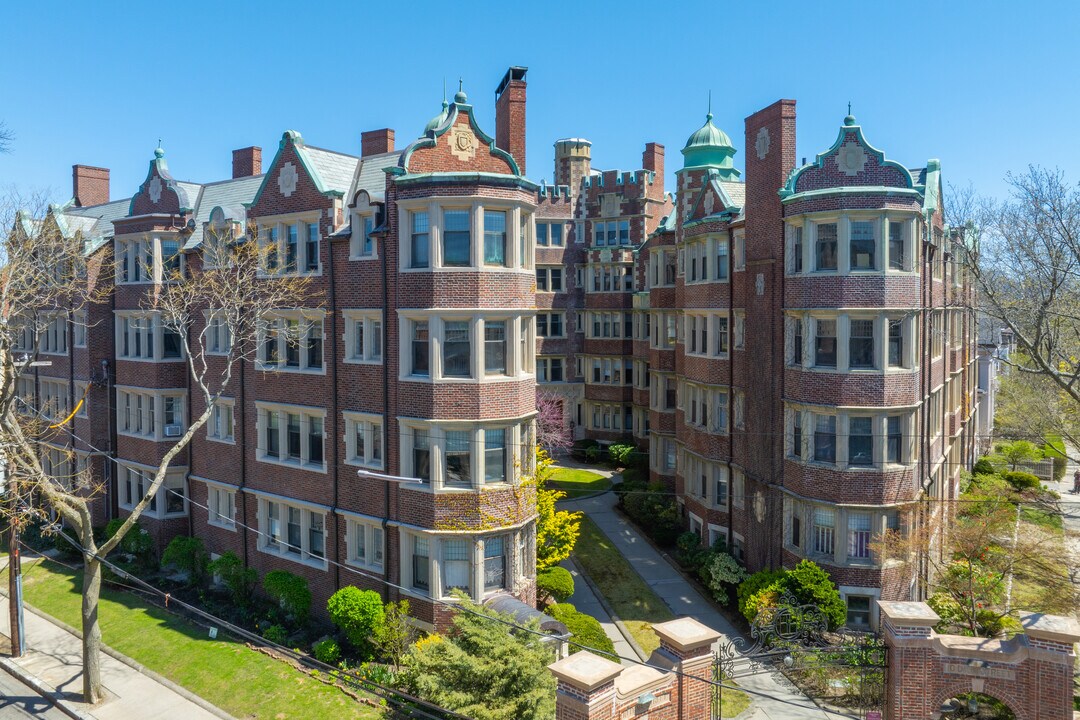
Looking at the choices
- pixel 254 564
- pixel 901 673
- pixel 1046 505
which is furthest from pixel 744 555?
pixel 254 564

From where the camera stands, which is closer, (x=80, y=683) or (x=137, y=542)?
(x=80, y=683)

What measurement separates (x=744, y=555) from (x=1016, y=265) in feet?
41.3

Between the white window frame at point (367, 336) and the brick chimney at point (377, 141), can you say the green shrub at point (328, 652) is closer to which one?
the white window frame at point (367, 336)

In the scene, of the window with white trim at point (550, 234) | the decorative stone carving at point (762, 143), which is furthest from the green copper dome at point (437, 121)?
the window with white trim at point (550, 234)

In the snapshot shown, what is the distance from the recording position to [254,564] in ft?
83.1

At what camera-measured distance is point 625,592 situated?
83.4 ft

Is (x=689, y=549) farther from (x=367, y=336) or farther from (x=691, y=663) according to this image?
(x=691, y=663)

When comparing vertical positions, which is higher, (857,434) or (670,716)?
(857,434)

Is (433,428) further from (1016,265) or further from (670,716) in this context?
(1016,265)

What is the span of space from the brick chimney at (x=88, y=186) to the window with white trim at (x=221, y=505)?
20297mm

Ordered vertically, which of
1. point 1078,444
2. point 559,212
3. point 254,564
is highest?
point 559,212

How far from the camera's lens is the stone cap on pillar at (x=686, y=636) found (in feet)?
43.5

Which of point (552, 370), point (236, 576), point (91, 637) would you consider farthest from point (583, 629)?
point (552, 370)

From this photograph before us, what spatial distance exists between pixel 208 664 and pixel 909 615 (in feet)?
57.4
